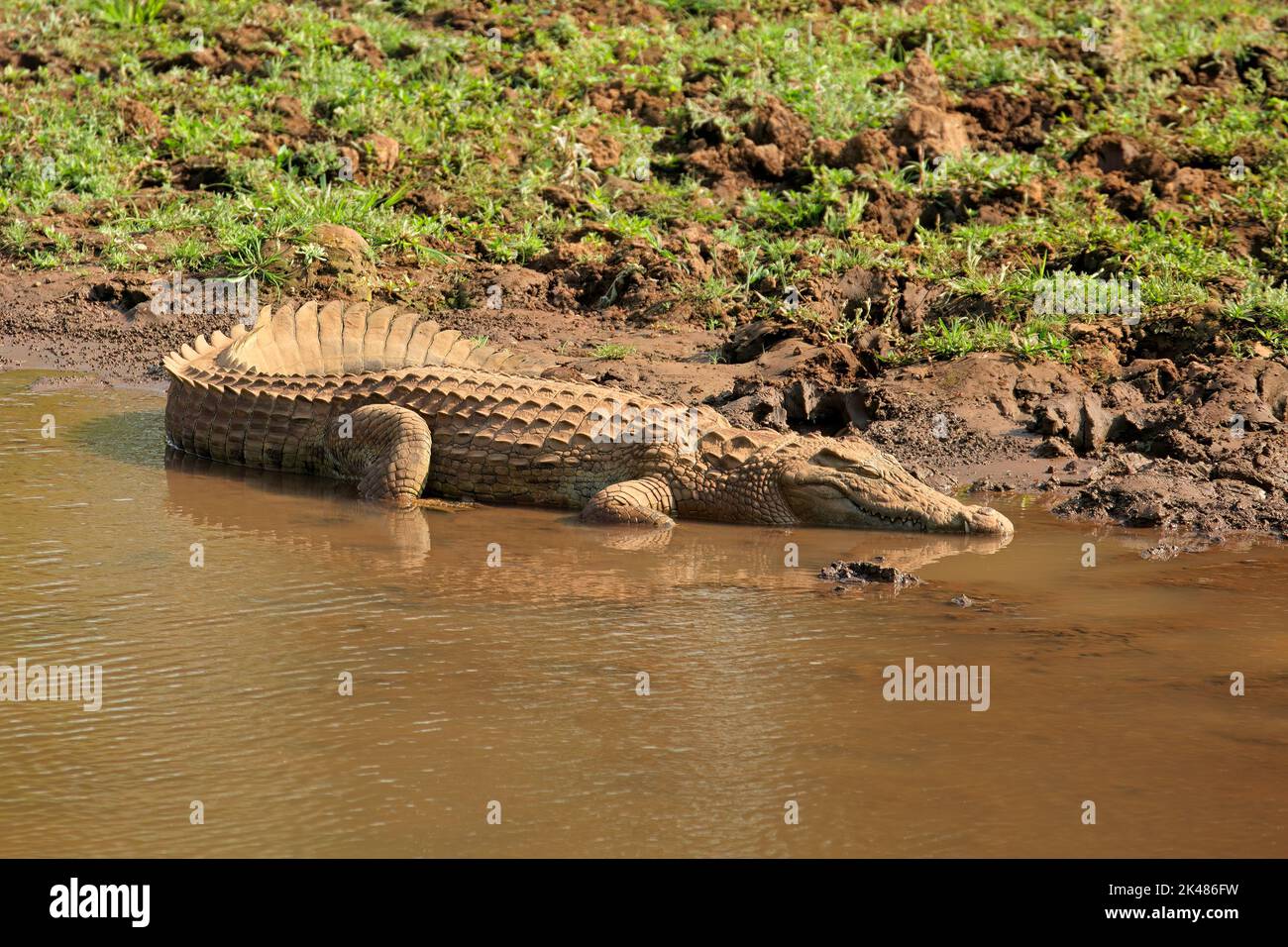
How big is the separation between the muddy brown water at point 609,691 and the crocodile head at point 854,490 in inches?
5.5

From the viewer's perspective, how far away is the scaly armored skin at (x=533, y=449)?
23.0 ft

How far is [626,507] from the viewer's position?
6.90m

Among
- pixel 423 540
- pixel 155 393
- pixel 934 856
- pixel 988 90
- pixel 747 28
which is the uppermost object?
pixel 747 28

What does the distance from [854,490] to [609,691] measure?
2791 millimetres

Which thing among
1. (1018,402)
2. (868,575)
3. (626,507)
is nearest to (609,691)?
(868,575)

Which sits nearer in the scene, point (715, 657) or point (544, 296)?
point (715, 657)

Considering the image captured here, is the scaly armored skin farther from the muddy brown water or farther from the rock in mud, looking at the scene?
the rock in mud

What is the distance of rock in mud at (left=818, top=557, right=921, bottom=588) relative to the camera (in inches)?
232

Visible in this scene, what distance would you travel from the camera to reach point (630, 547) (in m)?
6.46

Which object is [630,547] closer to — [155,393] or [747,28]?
[155,393]

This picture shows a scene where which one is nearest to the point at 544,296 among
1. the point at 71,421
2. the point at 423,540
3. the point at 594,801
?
the point at 71,421

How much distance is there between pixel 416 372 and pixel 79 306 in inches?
154

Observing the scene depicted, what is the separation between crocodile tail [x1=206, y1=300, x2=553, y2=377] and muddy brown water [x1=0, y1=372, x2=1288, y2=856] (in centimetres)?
146

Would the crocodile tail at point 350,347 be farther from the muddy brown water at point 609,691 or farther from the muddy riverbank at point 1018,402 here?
the muddy brown water at point 609,691
